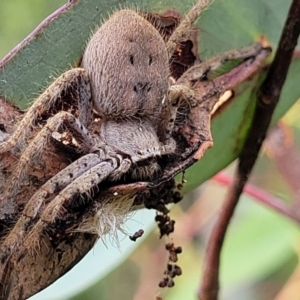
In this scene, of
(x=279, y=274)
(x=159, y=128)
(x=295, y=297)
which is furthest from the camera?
(x=279, y=274)

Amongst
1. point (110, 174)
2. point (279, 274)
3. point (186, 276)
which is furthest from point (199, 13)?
point (279, 274)

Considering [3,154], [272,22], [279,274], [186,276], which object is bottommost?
[279,274]

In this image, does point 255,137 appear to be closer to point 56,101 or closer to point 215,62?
point 215,62

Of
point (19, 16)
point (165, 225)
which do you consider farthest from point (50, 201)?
point (19, 16)

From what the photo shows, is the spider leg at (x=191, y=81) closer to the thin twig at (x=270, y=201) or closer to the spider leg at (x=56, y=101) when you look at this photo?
the spider leg at (x=56, y=101)

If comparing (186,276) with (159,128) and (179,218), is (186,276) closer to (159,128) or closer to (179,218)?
(179,218)

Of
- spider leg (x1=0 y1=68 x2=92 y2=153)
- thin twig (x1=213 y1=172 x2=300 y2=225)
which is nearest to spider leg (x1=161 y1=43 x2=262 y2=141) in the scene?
spider leg (x1=0 y1=68 x2=92 y2=153)

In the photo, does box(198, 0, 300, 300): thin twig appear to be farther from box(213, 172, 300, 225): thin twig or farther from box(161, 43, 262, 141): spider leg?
box(213, 172, 300, 225): thin twig

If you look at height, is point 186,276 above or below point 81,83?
below
